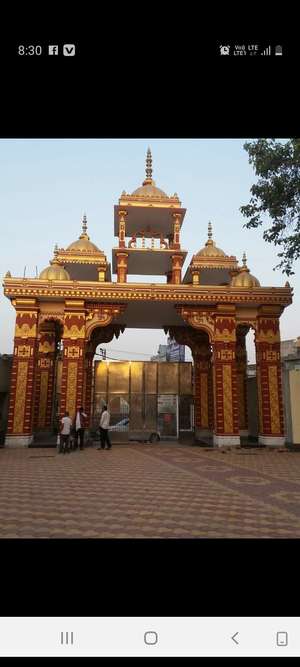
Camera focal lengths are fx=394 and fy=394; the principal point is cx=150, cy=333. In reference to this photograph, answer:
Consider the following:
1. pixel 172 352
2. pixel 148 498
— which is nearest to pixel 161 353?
pixel 172 352

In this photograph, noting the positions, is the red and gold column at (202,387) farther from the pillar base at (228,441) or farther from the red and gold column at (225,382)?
the pillar base at (228,441)

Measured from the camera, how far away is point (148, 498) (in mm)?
5414

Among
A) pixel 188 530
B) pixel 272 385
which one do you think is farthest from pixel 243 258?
pixel 188 530

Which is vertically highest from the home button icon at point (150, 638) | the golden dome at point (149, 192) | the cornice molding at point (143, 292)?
the golden dome at point (149, 192)

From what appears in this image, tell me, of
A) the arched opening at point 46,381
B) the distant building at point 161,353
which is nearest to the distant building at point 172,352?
the distant building at point 161,353

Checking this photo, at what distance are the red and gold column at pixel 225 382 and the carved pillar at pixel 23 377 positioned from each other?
6.29 meters

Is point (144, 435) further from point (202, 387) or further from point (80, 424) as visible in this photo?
point (80, 424)

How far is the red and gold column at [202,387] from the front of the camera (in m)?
16.5

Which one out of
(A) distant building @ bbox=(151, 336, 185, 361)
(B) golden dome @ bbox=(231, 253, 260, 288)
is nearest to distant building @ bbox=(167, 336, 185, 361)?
(A) distant building @ bbox=(151, 336, 185, 361)

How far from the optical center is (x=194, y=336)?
17.2m

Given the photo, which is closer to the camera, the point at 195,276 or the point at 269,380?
the point at 269,380

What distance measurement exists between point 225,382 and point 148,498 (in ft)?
28.9
